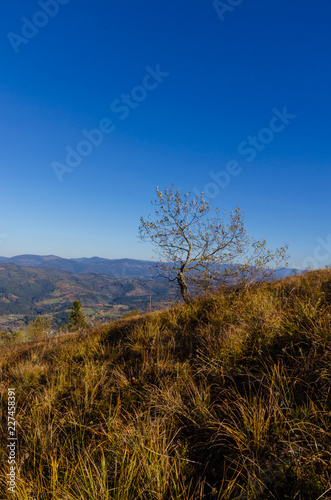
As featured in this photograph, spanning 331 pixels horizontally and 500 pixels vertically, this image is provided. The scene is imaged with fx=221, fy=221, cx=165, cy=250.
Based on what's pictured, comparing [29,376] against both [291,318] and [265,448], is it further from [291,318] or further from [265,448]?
[291,318]

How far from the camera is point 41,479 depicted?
224 centimetres

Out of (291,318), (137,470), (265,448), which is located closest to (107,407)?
(137,470)

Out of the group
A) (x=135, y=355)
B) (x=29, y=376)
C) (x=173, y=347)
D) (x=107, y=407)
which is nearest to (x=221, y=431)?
(x=107, y=407)

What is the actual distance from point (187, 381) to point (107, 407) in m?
1.30

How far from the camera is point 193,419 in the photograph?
2.67m

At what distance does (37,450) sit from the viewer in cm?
265

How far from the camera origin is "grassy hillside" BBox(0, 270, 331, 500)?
183cm

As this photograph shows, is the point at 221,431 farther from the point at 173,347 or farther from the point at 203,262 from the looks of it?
the point at 203,262

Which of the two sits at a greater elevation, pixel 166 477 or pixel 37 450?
pixel 166 477

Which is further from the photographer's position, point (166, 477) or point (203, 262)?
point (203, 262)

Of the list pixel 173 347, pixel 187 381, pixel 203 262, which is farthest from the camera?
pixel 203 262

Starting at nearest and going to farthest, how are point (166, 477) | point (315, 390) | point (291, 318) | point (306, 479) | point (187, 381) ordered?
point (306, 479), point (166, 477), point (315, 390), point (187, 381), point (291, 318)

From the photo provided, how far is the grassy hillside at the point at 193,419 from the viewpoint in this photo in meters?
1.83

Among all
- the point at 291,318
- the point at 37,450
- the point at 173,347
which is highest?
the point at 291,318
